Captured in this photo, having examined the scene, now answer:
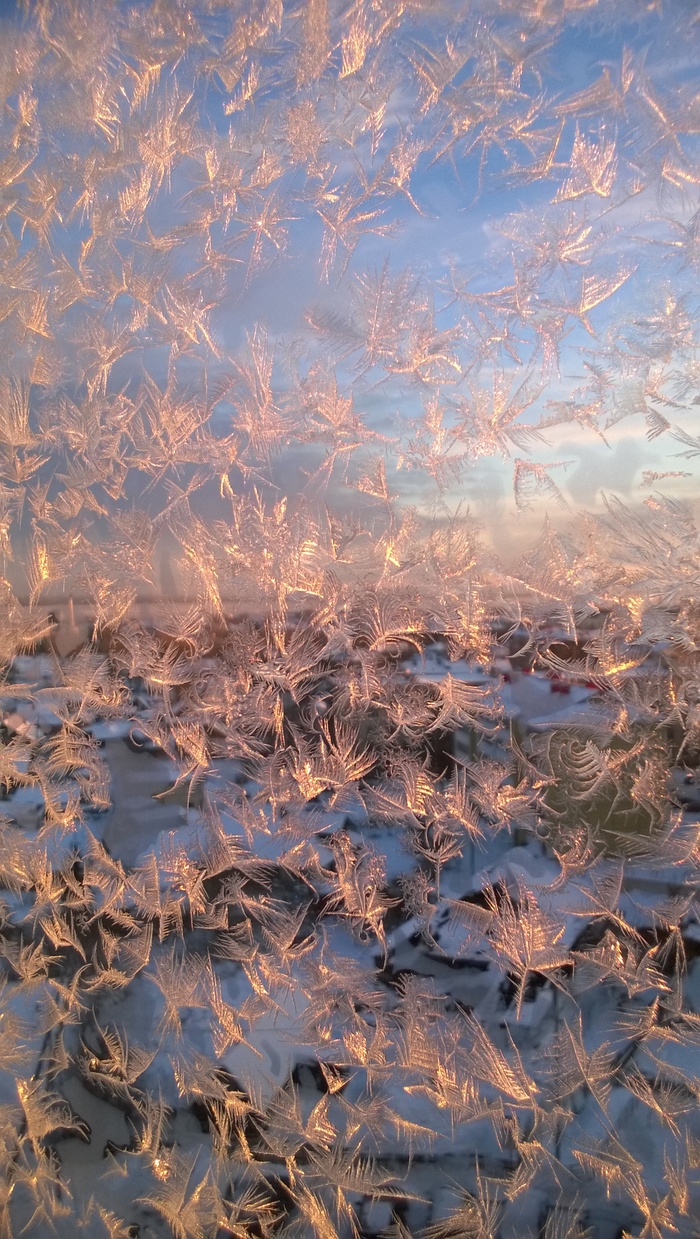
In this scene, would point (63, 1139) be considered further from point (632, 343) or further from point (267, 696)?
point (632, 343)

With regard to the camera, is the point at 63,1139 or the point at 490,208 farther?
the point at 63,1139

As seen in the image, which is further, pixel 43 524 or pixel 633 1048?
pixel 43 524

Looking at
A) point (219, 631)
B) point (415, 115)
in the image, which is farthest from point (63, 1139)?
point (415, 115)

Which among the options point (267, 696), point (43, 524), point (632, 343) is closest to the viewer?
point (632, 343)

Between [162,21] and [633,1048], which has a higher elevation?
[162,21]

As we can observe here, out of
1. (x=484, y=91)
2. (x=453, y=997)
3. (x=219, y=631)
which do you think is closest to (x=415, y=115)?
(x=484, y=91)

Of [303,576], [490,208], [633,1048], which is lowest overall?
[633,1048]

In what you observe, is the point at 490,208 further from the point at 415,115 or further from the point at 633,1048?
the point at 633,1048

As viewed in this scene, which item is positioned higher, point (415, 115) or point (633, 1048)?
point (415, 115)

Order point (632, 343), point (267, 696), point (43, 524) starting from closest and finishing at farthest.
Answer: point (632, 343), point (267, 696), point (43, 524)
